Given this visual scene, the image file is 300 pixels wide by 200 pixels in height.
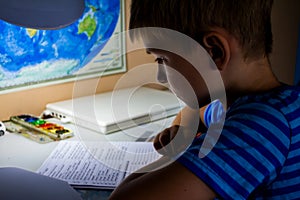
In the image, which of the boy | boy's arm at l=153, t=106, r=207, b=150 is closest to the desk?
boy's arm at l=153, t=106, r=207, b=150

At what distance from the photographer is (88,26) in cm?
130

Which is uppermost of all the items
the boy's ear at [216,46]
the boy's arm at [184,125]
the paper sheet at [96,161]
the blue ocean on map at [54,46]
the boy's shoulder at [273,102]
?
the boy's ear at [216,46]

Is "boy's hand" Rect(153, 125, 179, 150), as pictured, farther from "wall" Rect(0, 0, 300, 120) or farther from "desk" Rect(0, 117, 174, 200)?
"wall" Rect(0, 0, 300, 120)

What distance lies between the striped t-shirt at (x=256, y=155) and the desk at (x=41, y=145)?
11.9 inches

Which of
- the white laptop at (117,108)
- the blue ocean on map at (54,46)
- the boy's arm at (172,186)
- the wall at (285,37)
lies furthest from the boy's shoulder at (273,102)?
the wall at (285,37)

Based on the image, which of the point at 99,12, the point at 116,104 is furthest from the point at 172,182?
the point at 99,12

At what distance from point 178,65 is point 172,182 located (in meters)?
0.20

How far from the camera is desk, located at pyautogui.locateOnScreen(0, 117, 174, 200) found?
852 mm

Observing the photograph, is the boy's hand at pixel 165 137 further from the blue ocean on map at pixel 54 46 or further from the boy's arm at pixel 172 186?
the blue ocean on map at pixel 54 46

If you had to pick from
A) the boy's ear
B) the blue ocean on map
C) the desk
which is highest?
the boy's ear

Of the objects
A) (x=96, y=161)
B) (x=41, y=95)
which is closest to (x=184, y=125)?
(x=96, y=161)

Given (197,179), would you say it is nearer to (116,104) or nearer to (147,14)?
(147,14)

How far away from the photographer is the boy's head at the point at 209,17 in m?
0.57

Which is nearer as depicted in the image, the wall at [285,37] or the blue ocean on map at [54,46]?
the blue ocean on map at [54,46]
